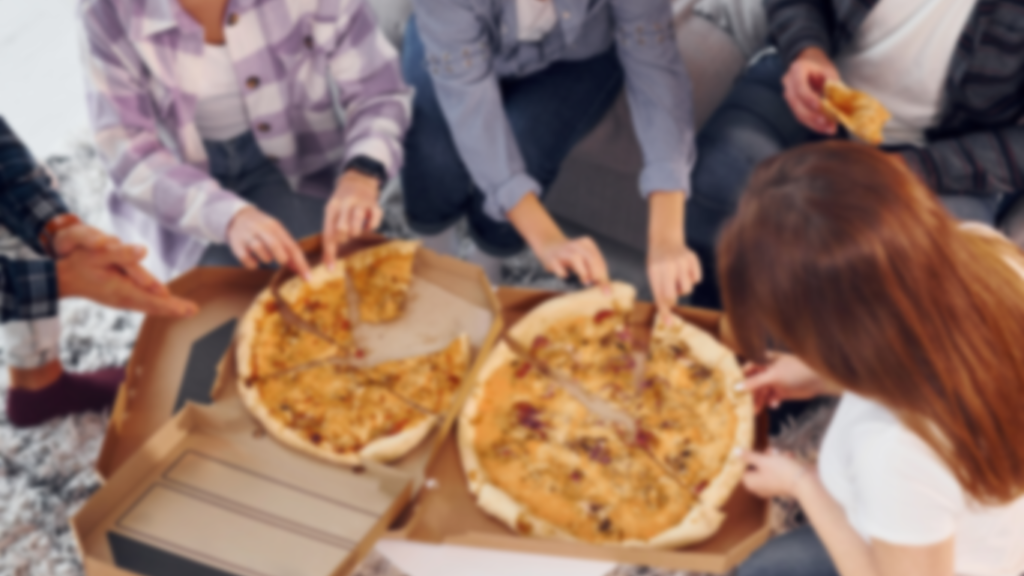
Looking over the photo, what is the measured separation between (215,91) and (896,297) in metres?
1.15

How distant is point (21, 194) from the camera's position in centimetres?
134

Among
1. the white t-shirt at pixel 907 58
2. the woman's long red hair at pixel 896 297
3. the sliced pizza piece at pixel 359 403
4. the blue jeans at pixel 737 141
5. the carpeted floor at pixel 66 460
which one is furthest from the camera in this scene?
the blue jeans at pixel 737 141

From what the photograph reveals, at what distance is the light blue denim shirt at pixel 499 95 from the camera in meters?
1.40

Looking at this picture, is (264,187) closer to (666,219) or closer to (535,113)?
(535,113)

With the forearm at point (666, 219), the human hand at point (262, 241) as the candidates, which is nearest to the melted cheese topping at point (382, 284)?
the human hand at point (262, 241)

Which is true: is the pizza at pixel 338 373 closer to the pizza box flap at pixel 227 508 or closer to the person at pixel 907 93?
the pizza box flap at pixel 227 508

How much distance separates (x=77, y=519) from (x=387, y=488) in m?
0.39

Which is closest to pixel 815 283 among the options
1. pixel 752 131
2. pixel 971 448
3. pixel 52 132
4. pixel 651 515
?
pixel 971 448

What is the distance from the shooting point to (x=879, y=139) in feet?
4.03

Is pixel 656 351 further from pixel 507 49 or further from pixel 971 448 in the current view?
pixel 507 49

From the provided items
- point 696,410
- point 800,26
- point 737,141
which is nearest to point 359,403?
point 696,410

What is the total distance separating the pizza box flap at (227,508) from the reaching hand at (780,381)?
609mm

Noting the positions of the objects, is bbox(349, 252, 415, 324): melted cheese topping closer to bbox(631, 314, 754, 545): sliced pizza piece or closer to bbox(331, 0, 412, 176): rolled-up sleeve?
bbox(331, 0, 412, 176): rolled-up sleeve

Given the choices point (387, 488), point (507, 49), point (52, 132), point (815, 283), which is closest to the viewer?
point (815, 283)
